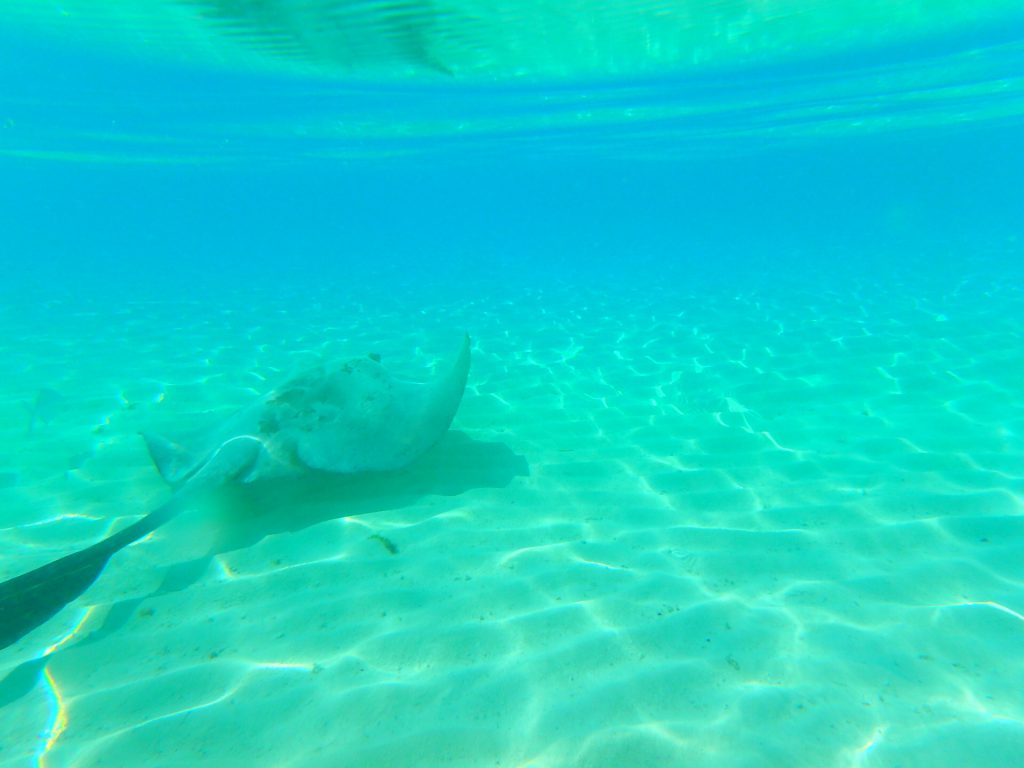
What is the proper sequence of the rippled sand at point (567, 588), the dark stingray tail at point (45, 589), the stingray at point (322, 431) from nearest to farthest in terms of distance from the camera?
the rippled sand at point (567, 588), the dark stingray tail at point (45, 589), the stingray at point (322, 431)

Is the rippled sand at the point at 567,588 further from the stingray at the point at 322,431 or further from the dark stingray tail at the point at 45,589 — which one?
the stingray at the point at 322,431

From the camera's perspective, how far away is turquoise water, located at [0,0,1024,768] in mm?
2766

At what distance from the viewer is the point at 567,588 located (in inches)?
151

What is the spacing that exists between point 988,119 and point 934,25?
25.0 m

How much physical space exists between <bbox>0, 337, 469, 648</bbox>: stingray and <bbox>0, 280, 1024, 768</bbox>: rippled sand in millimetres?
544

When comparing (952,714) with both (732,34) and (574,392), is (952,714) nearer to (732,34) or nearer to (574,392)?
(574,392)

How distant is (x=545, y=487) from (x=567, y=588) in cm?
196

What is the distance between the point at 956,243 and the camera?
108 feet

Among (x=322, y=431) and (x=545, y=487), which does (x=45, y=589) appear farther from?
(x=545, y=487)

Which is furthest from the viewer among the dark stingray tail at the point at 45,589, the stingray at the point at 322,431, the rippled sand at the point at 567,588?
the stingray at the point at 322,431

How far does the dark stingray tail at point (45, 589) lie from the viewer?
10.1 feet

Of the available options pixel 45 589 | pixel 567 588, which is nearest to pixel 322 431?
pixel 45 589

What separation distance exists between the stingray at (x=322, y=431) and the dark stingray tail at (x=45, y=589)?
0.58 m

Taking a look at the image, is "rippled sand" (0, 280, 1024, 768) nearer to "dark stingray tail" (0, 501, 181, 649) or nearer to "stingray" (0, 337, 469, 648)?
"dark stingray tail" (0, 501, 181, 649)
